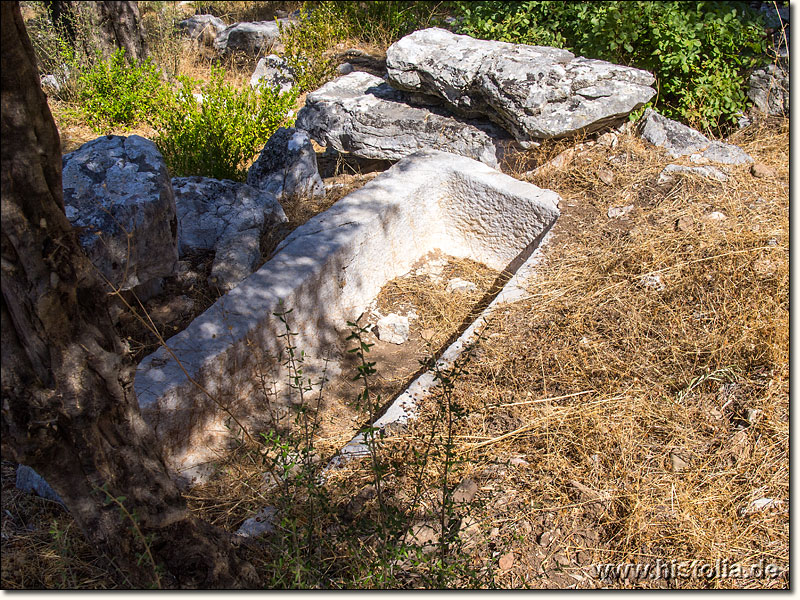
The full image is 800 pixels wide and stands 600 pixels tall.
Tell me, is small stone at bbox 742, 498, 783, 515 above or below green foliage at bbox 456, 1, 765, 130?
below

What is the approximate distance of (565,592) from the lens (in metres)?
2.09

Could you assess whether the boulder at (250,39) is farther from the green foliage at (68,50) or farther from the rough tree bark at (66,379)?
the rough tree bark at (66,379)

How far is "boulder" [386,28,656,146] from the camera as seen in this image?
178 inches

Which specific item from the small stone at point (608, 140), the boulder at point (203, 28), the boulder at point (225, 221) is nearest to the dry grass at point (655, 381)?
the small stone at point (608, 140)

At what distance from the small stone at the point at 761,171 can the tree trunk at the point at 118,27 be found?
216 inches

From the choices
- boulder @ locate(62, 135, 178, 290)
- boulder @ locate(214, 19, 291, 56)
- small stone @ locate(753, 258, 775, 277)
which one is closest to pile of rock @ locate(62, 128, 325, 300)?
boulder @ locate(62, 135, 178, 290)

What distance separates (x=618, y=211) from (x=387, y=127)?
199 cm

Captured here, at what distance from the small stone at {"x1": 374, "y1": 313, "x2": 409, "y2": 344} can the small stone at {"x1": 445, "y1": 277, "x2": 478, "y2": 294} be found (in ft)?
1.50

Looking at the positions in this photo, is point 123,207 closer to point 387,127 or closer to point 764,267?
point 387,127

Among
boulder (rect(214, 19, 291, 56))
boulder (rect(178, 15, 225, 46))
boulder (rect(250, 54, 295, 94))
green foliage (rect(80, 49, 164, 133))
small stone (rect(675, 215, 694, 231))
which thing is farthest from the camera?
boulder (rect(178, 15, 225, 46))

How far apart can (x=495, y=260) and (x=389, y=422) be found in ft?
5.76

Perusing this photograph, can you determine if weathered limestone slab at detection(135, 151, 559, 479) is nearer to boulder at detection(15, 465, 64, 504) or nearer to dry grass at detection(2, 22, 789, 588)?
dry grass at detection(2, 22, 789, 588)

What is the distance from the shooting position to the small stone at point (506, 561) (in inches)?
86.6

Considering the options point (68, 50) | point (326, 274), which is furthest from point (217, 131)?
point (68, 50)
